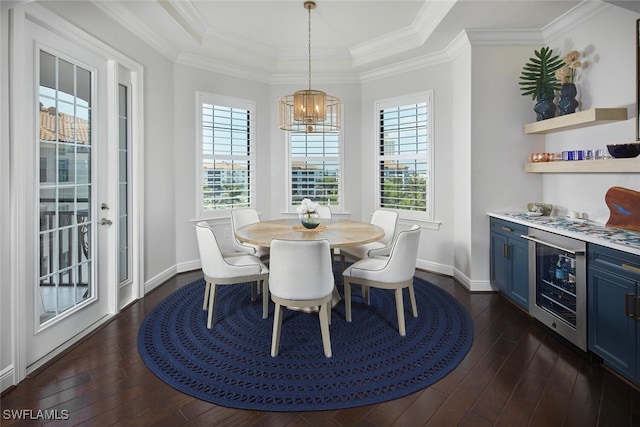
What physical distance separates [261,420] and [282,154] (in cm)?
405

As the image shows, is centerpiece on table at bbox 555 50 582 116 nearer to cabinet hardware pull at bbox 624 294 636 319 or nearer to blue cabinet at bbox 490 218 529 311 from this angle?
blue cabinet at bbox 490 218 529 311

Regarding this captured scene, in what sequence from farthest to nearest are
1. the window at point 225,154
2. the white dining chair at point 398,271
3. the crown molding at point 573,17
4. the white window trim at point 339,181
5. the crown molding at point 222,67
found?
the white window trim at point 339,181 → the window at point 225,154 → the crown molding at point 222,67 → the crown molding at point 573,17 → the white dining chair at point 398,271

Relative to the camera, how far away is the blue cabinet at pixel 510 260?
3.09m

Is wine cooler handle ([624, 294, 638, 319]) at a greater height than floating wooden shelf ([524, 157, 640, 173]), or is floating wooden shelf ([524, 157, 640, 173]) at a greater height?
floating wooden shelf ([524, 157, 640, 173])

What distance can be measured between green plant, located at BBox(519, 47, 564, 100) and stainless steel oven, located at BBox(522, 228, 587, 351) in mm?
1427

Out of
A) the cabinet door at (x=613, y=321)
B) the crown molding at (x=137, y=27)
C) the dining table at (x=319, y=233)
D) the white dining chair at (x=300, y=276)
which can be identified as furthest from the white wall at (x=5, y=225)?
the cabinet door at (x=613, y=321)

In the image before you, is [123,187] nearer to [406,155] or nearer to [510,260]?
[406,155]

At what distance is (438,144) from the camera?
4.41m

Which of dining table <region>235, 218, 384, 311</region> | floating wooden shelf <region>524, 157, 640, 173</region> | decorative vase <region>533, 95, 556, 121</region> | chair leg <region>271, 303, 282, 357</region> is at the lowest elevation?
chair leg <region>271, 303, 282, 357</region>

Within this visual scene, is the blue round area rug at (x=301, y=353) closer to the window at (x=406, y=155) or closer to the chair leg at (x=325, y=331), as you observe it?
the chair leg at (x=325, y=331)

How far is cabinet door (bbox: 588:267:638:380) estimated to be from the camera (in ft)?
6.50

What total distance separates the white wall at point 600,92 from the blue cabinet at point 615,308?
2.97 ft

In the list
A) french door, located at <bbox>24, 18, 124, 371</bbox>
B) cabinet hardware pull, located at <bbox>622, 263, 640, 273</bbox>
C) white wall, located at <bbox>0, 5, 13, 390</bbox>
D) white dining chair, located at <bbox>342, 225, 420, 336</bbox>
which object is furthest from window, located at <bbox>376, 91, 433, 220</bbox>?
white wall, located at <bbox>0, 5, 13, 390</bbox>

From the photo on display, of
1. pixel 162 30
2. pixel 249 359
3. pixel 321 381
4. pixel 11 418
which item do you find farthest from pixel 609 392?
pixel 162 30
